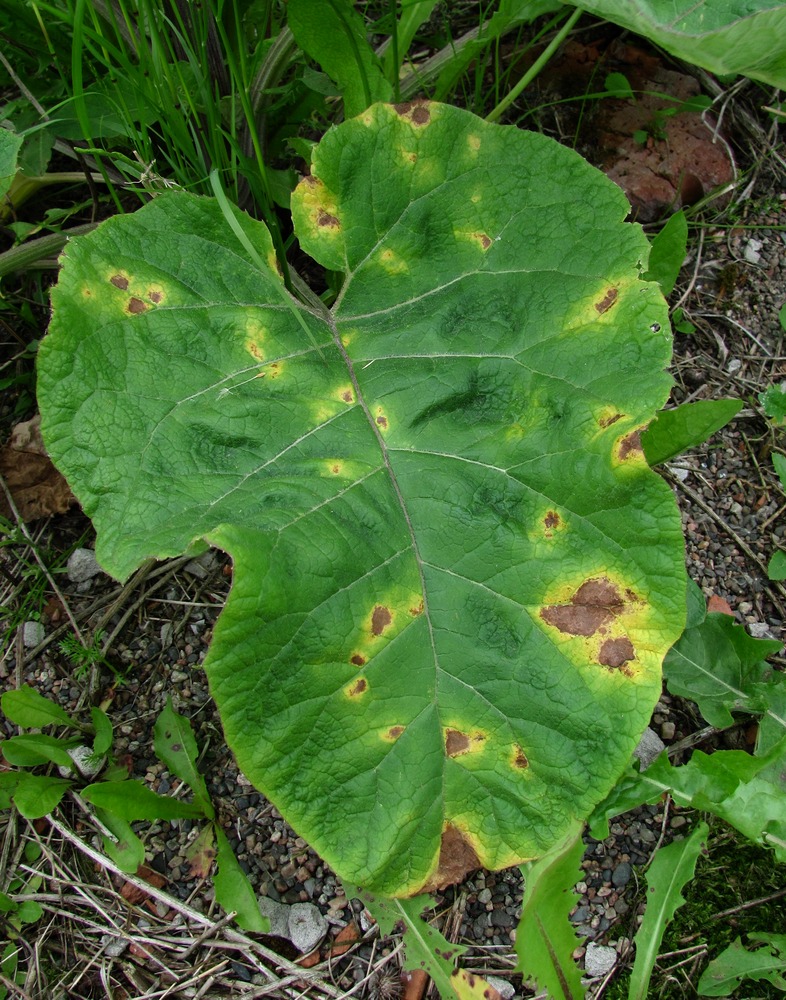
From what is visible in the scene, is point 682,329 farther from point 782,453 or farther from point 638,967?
point 638,967

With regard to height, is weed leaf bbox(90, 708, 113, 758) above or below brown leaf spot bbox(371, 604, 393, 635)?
below

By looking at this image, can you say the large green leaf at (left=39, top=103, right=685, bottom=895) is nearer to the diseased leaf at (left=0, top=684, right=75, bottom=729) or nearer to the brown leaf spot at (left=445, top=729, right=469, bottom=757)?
the brown leaf spot at (left=445, top=729, right=469, bottom=757)

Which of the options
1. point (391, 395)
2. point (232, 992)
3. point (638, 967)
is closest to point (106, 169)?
point (391, 395)

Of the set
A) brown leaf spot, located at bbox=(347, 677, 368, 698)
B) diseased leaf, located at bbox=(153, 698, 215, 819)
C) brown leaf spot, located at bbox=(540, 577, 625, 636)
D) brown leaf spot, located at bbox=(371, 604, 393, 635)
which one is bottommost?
diseased leaf, located at bbox=(153, 698, 215, 819)

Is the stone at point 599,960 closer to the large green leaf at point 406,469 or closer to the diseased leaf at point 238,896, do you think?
the large green leaf at point 406,469

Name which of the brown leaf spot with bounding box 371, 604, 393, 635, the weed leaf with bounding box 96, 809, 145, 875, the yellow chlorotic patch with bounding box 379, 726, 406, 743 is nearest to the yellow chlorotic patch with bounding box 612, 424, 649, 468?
the brown leaf spot with bounding box 371, 604, 393, 635

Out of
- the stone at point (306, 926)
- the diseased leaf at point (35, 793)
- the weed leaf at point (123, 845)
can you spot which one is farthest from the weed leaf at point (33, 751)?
the stone at point (306, 926)

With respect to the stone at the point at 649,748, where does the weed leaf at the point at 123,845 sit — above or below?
above

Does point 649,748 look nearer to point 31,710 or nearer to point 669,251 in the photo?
point 669,251
